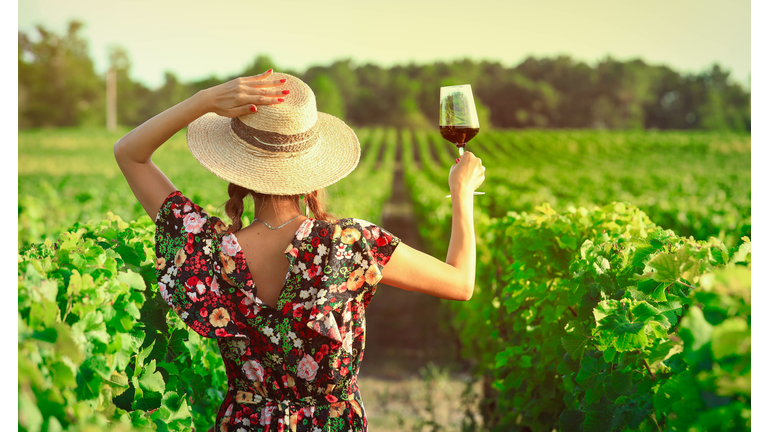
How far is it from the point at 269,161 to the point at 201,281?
436mm

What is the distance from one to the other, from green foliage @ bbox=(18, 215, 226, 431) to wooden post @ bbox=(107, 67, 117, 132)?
69.7 m

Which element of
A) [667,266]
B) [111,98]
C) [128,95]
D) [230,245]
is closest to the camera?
[667,266]

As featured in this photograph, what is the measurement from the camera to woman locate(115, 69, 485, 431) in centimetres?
162

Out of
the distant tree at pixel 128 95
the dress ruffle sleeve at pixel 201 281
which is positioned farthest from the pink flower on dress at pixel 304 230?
the distant tree at pixel 128 95

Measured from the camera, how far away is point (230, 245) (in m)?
1.65

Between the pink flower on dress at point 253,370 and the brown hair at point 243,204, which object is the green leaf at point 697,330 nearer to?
the brown hair at point 243,204

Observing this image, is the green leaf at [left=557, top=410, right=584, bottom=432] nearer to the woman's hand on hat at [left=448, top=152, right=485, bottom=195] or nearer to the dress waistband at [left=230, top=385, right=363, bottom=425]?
the dress waistband at [left=230, top=385, right=363, bottom=425]

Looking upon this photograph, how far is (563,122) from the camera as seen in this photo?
359ft

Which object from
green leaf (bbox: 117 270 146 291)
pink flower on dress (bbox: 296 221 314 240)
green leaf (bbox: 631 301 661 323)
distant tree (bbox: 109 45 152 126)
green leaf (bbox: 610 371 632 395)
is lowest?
distant tree (bbox: 109 45 152 126)

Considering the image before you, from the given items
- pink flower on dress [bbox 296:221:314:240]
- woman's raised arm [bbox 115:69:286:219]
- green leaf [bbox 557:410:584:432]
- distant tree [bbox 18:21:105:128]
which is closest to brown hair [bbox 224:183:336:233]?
pink flower on dress [bbox 296:221:314:240]

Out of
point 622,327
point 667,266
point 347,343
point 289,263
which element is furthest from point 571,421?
point 289,263

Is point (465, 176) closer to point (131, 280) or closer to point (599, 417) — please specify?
point (599, 417)

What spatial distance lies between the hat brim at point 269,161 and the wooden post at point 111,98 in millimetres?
70101

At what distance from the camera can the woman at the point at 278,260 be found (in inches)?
63.6
